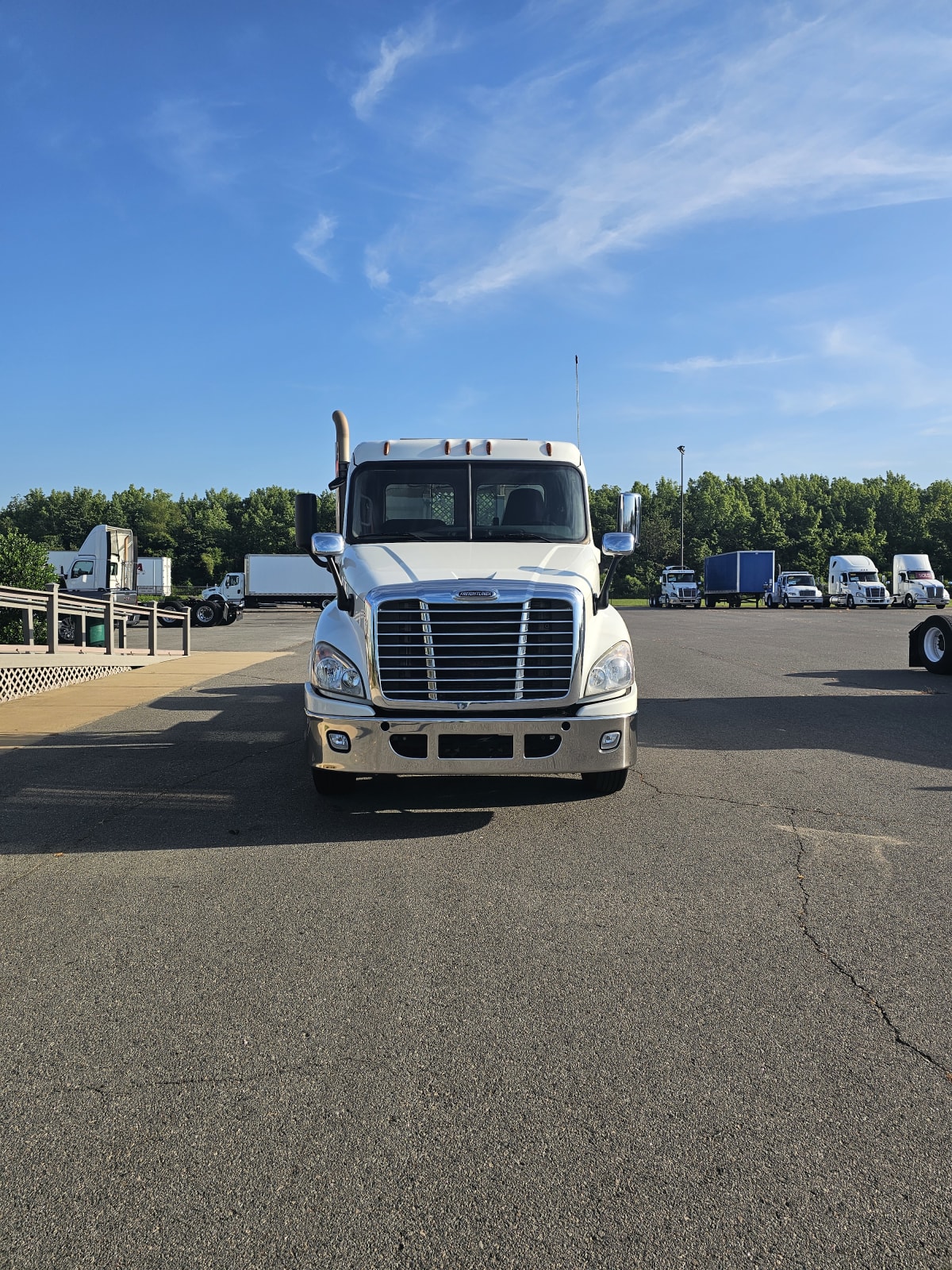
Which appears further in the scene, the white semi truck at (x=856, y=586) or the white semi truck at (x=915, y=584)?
the white semi truck at (x=915, y=584)

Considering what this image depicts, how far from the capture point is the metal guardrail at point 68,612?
14703mm

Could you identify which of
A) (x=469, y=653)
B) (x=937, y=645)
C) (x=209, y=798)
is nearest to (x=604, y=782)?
(x=469, y=653)

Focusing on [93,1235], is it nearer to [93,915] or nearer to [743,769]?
[93,915]

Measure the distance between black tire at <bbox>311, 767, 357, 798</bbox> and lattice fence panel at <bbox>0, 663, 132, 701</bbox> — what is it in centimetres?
793

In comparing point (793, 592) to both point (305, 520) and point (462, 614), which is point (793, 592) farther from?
point (462, 614)

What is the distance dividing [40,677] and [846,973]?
13.4 meters

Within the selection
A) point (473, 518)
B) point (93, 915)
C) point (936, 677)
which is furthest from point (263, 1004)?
point (936, 677)

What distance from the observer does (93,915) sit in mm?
4762

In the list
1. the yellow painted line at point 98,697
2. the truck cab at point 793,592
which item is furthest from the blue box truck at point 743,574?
the yellow painted line at point 98,697

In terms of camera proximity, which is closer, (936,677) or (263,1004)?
(263,1004)

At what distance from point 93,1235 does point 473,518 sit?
6.08 metres

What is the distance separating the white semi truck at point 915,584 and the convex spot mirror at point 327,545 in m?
54.4

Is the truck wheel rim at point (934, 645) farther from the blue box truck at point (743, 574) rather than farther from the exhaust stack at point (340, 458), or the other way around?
the blue box truck at point (743, 574)

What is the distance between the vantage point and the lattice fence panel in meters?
13.9
